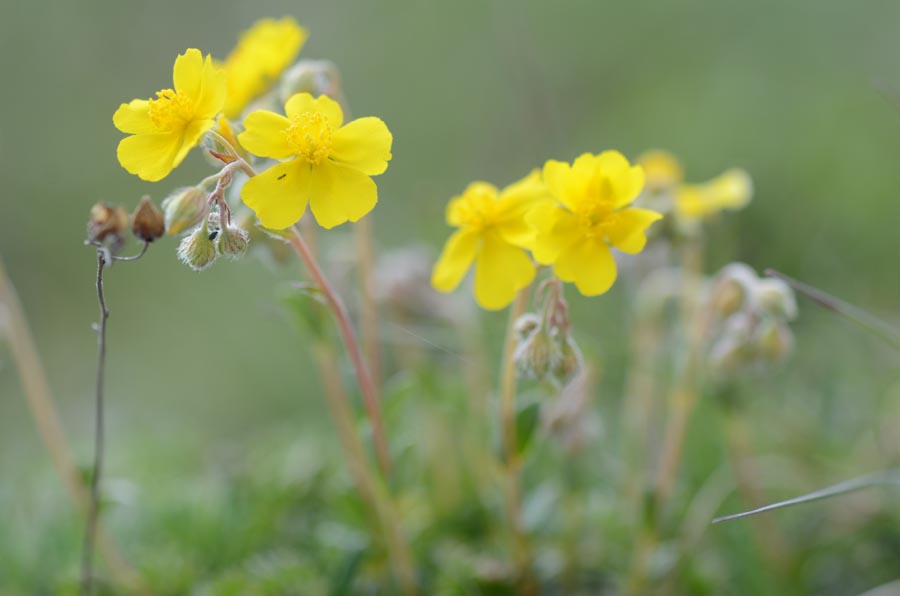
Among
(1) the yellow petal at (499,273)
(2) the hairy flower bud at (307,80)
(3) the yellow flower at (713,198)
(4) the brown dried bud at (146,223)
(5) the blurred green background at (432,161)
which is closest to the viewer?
(4) the brown dried bud at (146,223)

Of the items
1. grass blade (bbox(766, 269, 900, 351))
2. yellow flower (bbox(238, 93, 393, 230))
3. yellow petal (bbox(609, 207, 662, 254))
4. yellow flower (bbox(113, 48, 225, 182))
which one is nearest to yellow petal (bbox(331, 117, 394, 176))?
yellow flower (bbox(238, 93, 393, 230))

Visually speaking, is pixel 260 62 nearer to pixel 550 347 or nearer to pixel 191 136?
pixel 191 136

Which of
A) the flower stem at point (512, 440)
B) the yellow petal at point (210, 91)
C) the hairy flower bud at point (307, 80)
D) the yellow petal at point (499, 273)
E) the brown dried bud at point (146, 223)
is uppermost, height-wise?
the hairy flower bud at point (307, 80)

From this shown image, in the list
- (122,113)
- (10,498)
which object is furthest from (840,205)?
(10,498)

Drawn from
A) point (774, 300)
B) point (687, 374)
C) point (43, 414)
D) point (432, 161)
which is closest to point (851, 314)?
point (774, 300)

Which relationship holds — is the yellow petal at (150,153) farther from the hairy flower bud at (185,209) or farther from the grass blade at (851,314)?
the grass blade at (851,314)

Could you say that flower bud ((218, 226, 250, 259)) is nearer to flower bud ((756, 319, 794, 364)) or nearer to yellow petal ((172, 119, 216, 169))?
yellow petal ((172, 119, 216, 169))

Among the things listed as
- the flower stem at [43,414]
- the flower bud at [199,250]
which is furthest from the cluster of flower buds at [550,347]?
the flower stem at [43,414]
